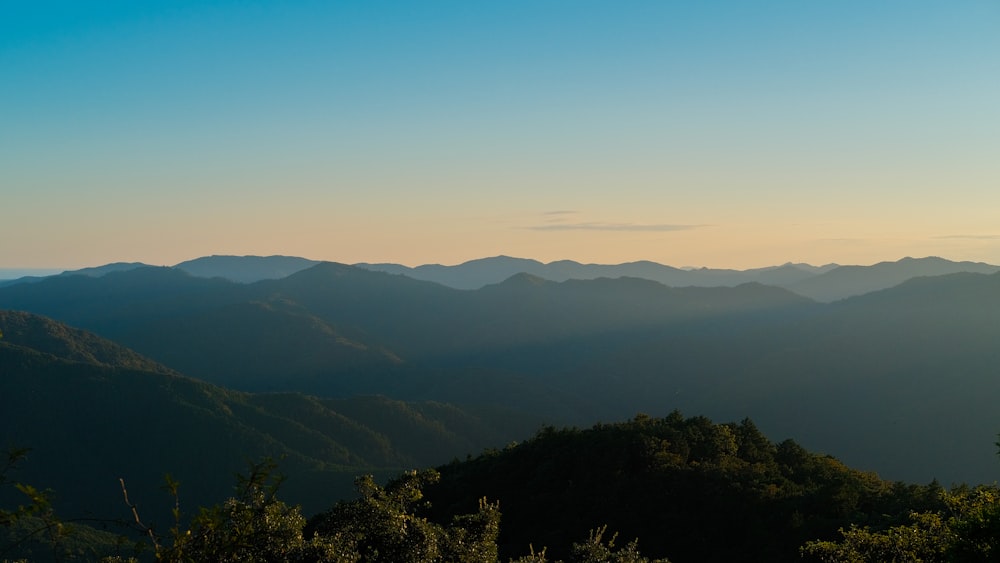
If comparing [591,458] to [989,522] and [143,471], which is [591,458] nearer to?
[989,522]

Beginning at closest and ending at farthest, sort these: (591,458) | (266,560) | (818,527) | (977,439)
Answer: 1. (266,560)
2. (818,527)
3. (591,458)
4. (977,439)

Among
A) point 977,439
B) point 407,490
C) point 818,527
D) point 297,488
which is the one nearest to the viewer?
point 407,490

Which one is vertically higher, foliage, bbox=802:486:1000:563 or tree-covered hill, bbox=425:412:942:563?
foliage, bbox=802:486:1000:563

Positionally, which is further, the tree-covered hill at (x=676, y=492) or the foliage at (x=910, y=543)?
the tree-covered hill at (x=676, y=492)

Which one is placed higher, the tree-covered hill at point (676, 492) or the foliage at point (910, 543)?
the foliage at point (910, 543)

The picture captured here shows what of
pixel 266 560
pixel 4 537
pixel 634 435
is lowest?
pixel 4 537

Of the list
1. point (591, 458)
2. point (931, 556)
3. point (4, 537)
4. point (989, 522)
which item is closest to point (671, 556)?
point (591, 458)

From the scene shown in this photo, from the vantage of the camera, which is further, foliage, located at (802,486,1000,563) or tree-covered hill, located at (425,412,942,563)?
tree-covered hill, located at (425,412,942,563)

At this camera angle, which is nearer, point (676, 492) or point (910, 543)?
point (910, 543)

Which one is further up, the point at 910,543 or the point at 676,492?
Result: the point at 910,543

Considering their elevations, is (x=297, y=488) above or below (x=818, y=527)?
below

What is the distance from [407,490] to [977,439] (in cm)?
22635

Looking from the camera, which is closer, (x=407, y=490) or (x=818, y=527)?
(x=407, y=490)

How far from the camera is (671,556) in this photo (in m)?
45.4
